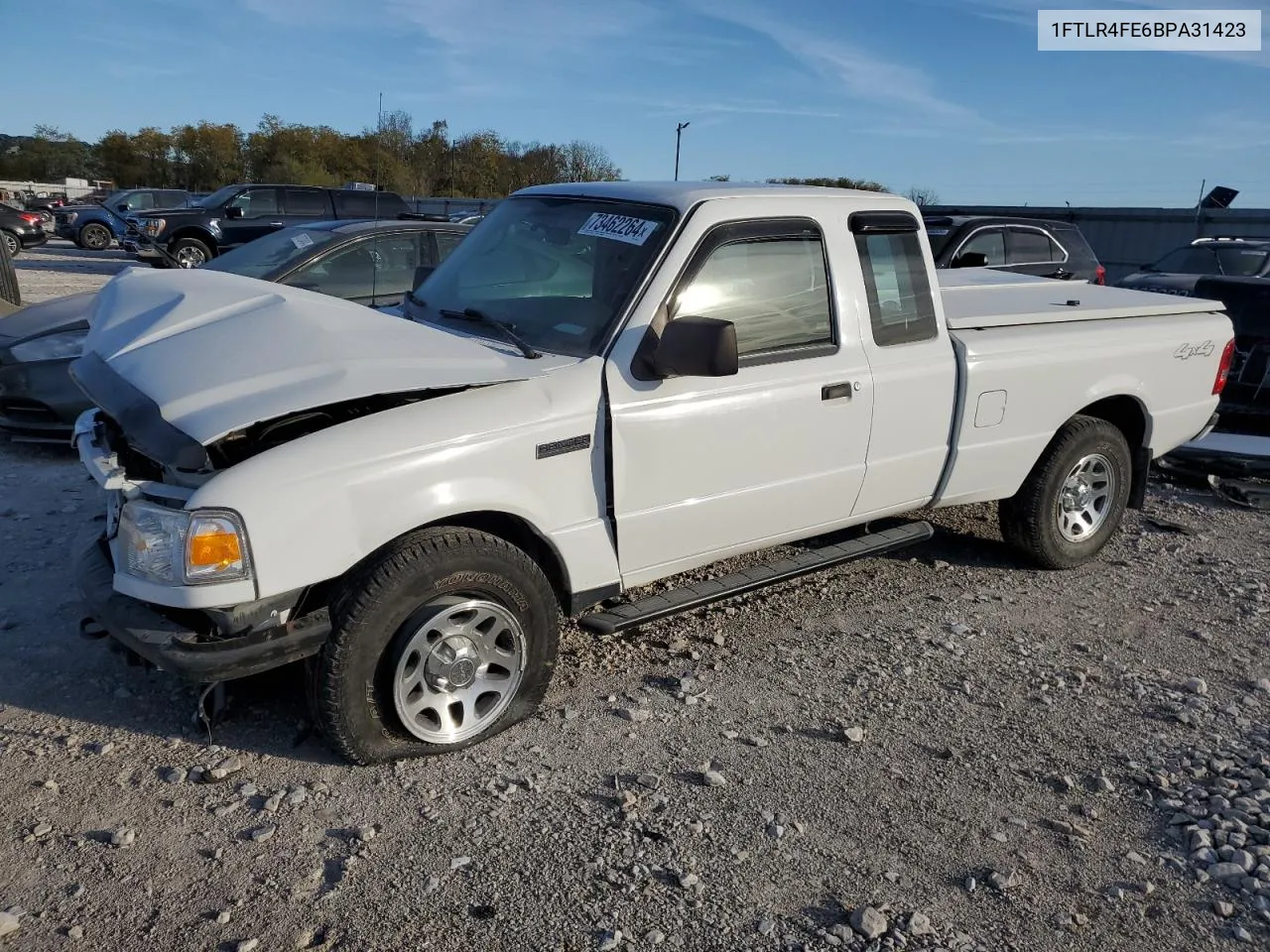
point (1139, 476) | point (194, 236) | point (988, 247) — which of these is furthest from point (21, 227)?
point (1139, 476)

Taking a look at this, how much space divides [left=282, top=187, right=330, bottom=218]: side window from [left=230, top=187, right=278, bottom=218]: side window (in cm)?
25

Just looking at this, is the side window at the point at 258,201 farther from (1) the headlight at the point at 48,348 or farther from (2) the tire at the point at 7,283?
(1) the headlight at the point at 48,348

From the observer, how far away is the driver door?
3680 millimetres

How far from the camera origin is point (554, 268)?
4102mm

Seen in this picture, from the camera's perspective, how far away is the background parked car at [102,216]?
25.6 meters

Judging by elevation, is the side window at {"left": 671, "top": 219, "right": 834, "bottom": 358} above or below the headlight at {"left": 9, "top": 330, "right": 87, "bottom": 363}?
above

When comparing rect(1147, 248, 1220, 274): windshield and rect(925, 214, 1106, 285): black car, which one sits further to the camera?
rect(1147, 248, 1220, 274): windshield

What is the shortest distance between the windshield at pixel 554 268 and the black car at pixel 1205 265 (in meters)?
11.2

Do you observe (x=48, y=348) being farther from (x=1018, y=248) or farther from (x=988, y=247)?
(x=1018, y=248)

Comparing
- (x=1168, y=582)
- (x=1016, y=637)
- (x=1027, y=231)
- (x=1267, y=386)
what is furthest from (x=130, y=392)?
(x=1027, y=231)

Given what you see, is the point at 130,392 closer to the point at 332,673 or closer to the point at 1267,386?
the point at 332,673

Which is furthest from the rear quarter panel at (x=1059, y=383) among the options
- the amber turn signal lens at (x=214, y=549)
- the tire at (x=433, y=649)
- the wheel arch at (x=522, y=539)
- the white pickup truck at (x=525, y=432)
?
the amber turn signal lens at (x=214, y=549)

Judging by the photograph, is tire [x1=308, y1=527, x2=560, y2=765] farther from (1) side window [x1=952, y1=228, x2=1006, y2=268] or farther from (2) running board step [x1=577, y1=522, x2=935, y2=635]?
(1) side window [x1=952, y1=228, x2=1006, y2=268]

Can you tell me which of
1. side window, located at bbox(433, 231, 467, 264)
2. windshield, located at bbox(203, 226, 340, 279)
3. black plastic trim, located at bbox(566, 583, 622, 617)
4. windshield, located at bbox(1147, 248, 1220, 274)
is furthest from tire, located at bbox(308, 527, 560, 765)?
windshield, located at bbox(1147, 248, 1220, 274)
